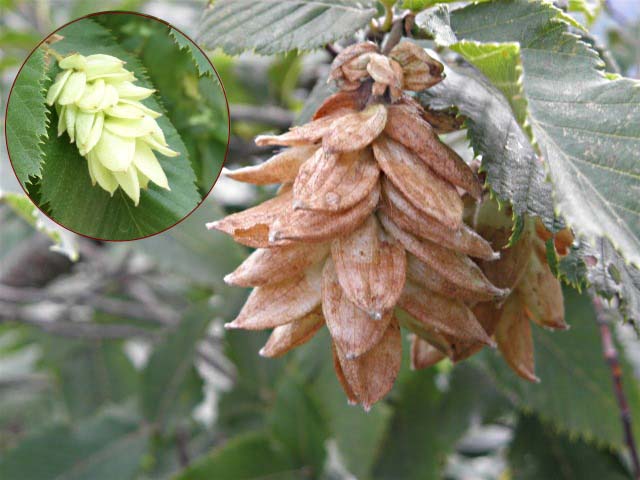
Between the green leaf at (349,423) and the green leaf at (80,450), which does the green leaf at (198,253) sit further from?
the green leaf at (80,450)

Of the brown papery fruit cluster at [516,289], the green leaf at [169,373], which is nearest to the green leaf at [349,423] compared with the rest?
the green leaf at [169,373]

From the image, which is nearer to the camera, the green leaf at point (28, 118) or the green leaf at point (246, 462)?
the green leaf at point (28, 118)

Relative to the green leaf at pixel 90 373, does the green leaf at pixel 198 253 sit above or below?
above

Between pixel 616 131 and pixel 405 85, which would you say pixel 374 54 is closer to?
pixel 405 85

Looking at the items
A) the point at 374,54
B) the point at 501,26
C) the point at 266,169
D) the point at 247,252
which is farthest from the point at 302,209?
the point at 247,252

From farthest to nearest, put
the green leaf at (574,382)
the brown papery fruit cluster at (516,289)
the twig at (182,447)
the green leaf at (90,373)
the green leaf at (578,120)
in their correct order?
the green leaf at (90,373) < the twig at (182,447) < the green leaf at (574,382) < the brown papery fruit cluster at (516,289) < the green leaf at (578,120)

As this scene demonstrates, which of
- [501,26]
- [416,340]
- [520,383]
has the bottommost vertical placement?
[520,383]

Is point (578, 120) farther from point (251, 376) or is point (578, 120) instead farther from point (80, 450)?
point (80, 450)
